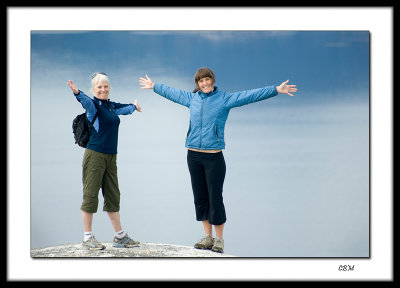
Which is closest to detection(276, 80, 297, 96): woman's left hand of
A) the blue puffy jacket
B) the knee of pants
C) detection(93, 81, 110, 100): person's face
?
the blue puffy jacket

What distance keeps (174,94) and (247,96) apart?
925mm

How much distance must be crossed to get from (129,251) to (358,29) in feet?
13.2

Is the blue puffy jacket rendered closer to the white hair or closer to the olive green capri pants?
the olive green capri pants

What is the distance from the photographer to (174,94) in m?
6.07

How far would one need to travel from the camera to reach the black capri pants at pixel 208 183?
5828 millimetres

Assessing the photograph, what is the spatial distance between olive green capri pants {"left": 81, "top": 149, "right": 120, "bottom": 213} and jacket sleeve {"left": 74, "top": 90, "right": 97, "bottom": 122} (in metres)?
0.44

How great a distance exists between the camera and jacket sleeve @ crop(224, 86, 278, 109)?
5785mm

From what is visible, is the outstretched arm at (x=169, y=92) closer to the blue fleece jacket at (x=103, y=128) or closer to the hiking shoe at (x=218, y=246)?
the blue fleece jacket at (x=103, y=128)

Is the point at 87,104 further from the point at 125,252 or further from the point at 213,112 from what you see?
the point at 125,252

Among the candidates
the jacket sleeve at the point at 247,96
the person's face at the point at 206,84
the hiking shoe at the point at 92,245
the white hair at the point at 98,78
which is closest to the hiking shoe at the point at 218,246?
the hiking shoe at the point at 92,245

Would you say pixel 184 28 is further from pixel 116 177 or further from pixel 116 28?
pixel 116 177

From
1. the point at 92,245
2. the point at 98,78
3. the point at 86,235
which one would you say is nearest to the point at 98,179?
the point at 86,235

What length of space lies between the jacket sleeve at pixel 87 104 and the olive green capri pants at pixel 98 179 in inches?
17.1

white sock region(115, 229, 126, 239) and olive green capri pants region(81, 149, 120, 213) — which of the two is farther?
white sock region(115, 229, 126, 239)
